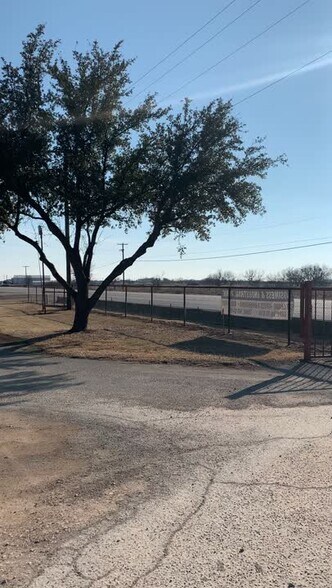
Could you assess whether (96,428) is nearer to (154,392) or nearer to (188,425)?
(188,425)

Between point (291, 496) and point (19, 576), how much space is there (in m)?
2.34

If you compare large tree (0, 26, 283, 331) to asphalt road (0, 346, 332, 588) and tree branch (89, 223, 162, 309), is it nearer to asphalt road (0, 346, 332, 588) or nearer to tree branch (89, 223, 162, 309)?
tree branch (89, 223, 162, 309)

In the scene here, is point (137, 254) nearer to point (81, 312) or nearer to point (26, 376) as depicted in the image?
point (81, 312)

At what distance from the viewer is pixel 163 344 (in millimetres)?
17266

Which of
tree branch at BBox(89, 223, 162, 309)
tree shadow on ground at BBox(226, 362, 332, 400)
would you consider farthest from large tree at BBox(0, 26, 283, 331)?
tree shadow on ground at BBox(226, 362, 332, 400)

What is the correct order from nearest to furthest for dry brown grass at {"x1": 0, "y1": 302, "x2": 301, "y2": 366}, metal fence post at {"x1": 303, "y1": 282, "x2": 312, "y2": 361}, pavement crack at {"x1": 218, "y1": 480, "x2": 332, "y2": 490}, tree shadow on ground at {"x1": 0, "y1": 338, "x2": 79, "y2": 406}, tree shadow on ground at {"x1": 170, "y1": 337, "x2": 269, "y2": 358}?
1. pavement crack at {"x1": 218, "y1": 480, "x2": 332, "y2": 490}
2. tree shadow on ground at {"x1": 0, "y1": 338, "x2": 79, "y2": 406}
3. metal fence post at {"x1": 303, "y1": 282, "x2": 312, "y2": 361}
4. dry brown grass at {"x1": 0, "y1": 302, "x2": 301, "y2": 366}
5. tree shadow on ground at {"x1": 170, "y1": 337, "x2": 269, "y2": 358}

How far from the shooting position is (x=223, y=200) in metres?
19.9

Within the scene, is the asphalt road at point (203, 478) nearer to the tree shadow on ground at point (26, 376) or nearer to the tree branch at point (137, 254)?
the tree shadow on ground at point (26, 376)

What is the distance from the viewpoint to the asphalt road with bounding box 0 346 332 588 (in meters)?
3.59

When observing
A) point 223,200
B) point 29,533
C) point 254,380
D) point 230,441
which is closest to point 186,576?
point 29,533

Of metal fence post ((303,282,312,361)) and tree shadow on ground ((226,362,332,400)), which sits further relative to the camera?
metal fence post ((303,282,312,361))

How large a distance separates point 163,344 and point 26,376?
639cm

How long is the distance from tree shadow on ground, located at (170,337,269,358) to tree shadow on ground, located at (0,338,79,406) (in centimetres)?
405

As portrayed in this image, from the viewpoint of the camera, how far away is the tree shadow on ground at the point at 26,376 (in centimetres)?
986
